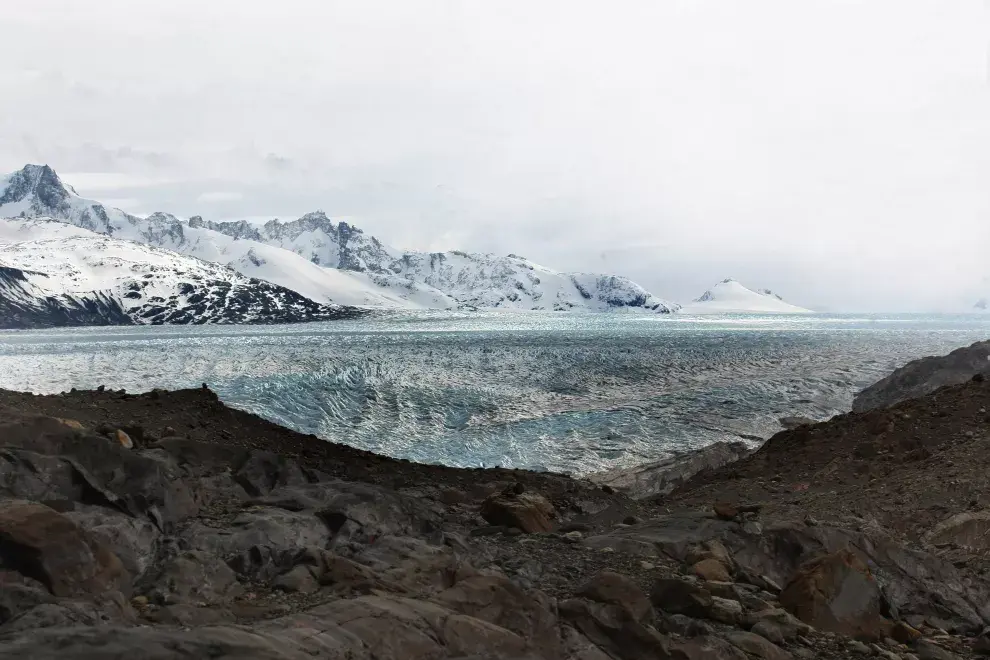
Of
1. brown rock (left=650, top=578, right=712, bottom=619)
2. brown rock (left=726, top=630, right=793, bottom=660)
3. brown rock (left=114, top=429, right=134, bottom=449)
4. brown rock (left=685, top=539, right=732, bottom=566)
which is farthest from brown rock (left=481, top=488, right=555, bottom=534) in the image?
brown rock (left=114, top=429, right=134, bottom=449)

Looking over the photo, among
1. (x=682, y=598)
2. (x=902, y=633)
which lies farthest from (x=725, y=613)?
(x=902, y=633)

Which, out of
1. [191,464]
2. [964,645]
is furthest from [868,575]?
[191,464]

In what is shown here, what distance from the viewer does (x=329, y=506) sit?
11328 mm

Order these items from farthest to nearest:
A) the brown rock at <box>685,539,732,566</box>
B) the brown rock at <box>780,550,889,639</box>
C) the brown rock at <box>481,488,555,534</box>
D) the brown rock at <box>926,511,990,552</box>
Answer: the brown rock at <box>481,488,555,534</box>, the brown rock at <box>926,511,990,552</box>, the brown rock at <box>685,539,732,566</box>, the brown rock at <box>780,550,889,639</box>

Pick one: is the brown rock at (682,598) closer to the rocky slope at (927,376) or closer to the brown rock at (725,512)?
the brown rock at (725,512)

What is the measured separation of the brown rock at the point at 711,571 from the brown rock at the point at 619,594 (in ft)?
7.04

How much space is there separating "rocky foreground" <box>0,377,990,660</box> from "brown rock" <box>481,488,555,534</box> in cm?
4

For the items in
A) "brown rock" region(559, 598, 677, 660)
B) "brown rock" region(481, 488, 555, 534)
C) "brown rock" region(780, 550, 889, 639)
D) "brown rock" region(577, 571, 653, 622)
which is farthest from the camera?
"brown rock" region(481, 488, 555, 534)

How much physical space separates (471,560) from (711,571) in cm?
348

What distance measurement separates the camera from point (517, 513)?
499 inches

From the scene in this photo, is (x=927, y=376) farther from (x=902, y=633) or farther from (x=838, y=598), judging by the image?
(x=838, y=598)

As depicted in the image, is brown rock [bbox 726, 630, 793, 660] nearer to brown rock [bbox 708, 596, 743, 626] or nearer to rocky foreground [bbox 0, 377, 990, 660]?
rocky foreground [bbox 0, 377, 990, 660]

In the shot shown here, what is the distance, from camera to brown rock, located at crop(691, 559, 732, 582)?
9.64 meters

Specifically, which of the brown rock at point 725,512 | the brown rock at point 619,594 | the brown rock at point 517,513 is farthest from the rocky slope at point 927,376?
the brown rock at point 619,594
